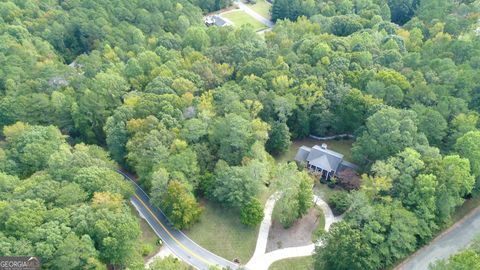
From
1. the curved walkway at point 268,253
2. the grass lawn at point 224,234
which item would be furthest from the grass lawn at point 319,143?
the grass lawn at point 224,234

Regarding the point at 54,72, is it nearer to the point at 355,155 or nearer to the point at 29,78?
the point at 29,78

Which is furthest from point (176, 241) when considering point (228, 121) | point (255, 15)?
point (255, 15)

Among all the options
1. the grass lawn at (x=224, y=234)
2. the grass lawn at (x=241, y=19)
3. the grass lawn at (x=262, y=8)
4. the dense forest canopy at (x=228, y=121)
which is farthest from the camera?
the grass lawn at (x=262, y=8)

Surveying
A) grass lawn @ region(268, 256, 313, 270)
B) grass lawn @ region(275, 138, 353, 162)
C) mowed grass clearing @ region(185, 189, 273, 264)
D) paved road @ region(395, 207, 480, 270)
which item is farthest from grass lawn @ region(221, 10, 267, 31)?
grass lawn @ region(268, 256, 313, 270)

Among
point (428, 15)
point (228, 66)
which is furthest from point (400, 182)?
point (428, 15)

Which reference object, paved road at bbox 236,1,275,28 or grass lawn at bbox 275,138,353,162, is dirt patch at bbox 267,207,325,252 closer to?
grass lawn at bbox 275,138,353,162

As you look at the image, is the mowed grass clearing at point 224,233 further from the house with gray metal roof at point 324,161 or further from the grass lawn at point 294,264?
the house with gray metal roof at point 324,161

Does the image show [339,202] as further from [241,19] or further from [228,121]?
[241,19]
